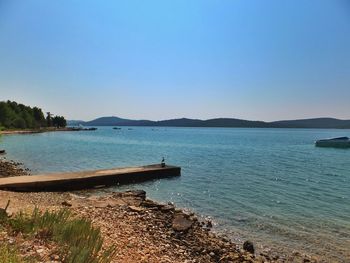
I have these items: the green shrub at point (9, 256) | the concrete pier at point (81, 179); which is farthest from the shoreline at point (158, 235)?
the concrete pier at point (81, 179)

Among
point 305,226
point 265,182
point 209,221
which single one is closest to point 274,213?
point 305,226

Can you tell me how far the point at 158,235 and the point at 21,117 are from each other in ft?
423

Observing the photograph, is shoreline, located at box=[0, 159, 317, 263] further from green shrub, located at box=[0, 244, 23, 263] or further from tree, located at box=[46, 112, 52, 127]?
tree, located at box=[46, 112, 52, 127]

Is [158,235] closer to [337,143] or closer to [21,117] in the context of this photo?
[337,143]

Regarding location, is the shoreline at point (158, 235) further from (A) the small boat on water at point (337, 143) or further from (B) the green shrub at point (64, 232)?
(A) the small boat on water at point (337, 143)

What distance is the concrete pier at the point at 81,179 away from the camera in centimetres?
2120

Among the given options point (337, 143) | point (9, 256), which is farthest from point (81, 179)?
point (337, 143)

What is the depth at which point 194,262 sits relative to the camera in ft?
34.0

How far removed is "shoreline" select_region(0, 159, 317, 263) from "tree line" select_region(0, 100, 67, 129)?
9730 cm

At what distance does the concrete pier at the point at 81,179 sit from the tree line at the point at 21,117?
85.2 m

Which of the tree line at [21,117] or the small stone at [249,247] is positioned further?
the tree line at [21,117]

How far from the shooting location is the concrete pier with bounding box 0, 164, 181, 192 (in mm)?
21203

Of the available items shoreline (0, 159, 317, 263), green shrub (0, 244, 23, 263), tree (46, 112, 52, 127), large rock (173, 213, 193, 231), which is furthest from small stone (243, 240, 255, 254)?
tree (46, 112, 52, 127)

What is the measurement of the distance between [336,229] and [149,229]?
8.43 metres
